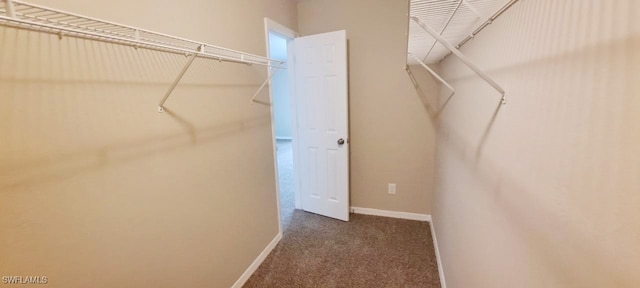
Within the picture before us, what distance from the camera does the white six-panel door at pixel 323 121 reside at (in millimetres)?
2584

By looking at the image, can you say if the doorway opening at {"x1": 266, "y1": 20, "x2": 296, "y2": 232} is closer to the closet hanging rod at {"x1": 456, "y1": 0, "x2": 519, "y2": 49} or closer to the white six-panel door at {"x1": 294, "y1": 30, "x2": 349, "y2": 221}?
the white six-panel door at {"x1": 294, "y1": 30, "x2": 349, "y2": 221}

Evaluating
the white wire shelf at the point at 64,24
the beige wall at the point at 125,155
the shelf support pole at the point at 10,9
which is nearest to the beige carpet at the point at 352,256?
the beige wall at the point at 125,155

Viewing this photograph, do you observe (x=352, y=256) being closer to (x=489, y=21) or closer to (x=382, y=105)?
(x=382, y=105)

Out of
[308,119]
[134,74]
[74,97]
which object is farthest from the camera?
[308,119]

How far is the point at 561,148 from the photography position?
576 millimetres

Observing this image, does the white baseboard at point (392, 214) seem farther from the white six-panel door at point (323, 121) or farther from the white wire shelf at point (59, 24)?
the white wire shelf at point (59, 24)

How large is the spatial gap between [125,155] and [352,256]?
1.87 meters

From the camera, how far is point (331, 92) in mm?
2643

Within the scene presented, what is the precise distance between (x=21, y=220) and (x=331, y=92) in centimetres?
225

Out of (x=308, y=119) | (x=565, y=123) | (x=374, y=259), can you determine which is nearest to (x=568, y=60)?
(x=565, y=123)

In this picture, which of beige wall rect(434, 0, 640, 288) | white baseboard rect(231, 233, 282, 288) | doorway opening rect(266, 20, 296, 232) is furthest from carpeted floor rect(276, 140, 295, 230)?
beige wall rect(434, 0, 640, 288)

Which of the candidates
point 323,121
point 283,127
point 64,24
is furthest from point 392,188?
point 283,127

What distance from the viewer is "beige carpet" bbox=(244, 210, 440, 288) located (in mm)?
1999

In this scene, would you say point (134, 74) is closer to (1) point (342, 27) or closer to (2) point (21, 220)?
(2) point (21, 220)
